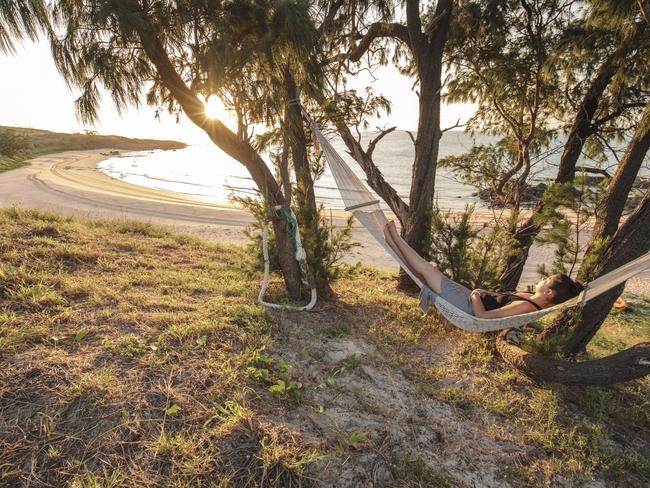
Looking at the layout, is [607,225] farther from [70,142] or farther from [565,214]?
[70,142]

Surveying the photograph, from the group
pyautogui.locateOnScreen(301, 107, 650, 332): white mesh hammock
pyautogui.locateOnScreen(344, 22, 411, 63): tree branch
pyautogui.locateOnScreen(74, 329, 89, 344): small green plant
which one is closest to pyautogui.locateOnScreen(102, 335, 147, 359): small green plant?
pyautogui.locateOnScreen(74, 329, 89, 344): small green plant

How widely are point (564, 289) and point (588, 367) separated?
52cm

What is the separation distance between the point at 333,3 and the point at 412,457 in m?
4.14

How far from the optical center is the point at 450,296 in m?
2.75

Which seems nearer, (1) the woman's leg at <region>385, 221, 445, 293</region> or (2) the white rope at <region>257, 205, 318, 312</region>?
(1) the woman's leg at <region>385, 221, 445, 293</region>

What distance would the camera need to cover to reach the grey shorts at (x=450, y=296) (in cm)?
269

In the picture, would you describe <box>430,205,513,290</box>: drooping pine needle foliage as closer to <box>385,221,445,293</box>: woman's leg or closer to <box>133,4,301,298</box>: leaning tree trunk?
<box>385,221,445,293</box>: woman's leg

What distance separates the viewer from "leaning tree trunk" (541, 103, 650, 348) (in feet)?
8.51

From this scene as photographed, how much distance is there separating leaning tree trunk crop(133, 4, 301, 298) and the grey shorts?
46.6 inches

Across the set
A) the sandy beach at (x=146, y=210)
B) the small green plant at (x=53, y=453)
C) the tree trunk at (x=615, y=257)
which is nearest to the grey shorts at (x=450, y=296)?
the tree trunk at (x=615, y=257)

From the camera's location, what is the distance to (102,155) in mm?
25188

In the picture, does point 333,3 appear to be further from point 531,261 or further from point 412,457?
point 531,261

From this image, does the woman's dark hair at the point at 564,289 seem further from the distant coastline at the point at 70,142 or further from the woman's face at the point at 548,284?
the distant coastline at the point at 70,142

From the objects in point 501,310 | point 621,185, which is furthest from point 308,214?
point 621,185
